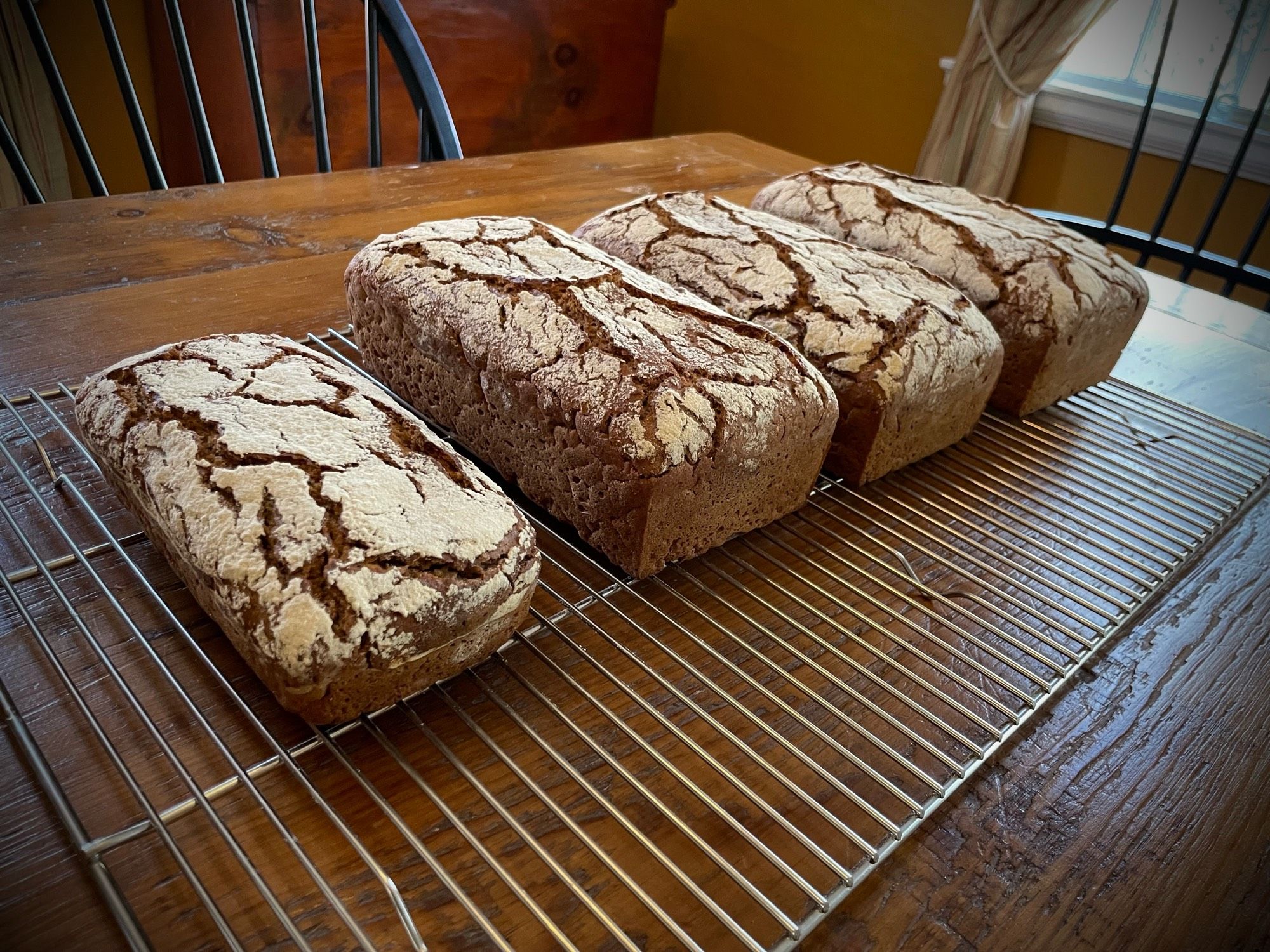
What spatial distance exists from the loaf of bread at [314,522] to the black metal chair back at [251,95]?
2.77ft

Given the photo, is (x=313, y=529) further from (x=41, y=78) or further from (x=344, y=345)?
(x=41, y=78)

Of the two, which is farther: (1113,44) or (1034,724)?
(1113,44)

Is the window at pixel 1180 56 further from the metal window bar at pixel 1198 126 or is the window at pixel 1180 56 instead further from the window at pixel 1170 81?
the metal window bar at pixel 1198 126

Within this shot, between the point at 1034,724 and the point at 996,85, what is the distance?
255 cm

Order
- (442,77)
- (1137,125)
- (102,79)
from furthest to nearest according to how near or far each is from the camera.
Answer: (442,77), (1137,125), (102,79)

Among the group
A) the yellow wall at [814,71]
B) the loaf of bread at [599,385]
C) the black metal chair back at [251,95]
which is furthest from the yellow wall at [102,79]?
the yellow wall at [814,71]

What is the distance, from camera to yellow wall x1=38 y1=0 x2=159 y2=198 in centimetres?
234

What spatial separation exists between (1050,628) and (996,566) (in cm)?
10

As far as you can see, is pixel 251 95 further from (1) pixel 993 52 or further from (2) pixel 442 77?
(1) pixel 993 52

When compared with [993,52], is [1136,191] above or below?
below

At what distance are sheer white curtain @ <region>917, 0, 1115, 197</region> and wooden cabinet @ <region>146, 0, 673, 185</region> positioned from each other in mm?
1238

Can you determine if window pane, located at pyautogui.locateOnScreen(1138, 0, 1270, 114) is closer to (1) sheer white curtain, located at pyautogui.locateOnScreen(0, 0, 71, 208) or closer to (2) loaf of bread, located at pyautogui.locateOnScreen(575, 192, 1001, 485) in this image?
(2) loaf of bread, located at pyautogui.locateOnScreen(575, 192, 1001, 485)

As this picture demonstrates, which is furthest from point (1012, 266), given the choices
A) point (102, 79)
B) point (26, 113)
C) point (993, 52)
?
point (102, 79)

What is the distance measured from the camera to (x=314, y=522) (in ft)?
2.17
